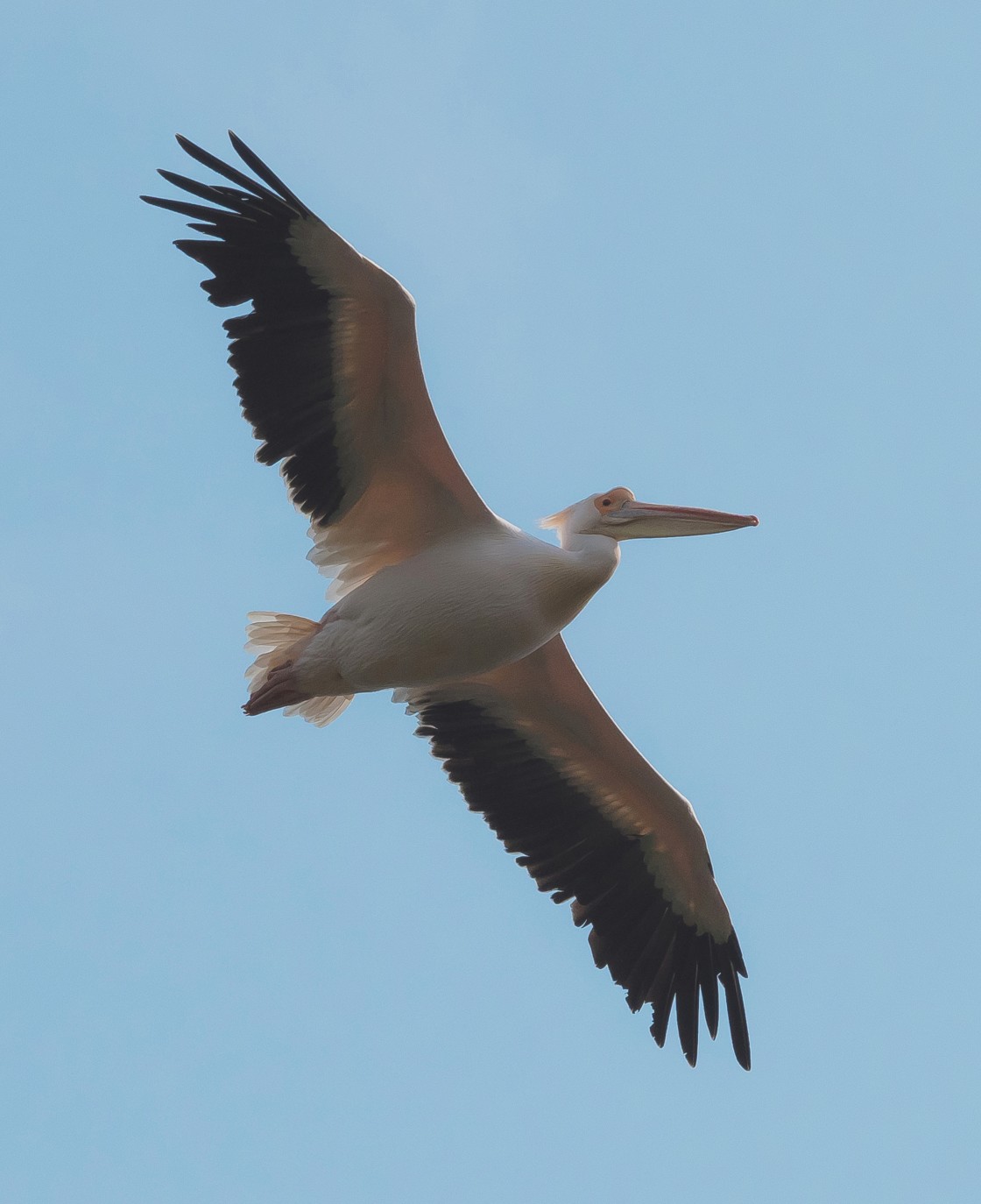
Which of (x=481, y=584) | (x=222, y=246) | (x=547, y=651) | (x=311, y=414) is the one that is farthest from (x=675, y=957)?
(x=222, y=246)

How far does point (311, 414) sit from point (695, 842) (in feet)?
10.5

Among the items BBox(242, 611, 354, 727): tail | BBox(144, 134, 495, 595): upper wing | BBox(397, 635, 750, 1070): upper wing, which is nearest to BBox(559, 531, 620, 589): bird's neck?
BBox(144, 134, 495, 595): upper wing

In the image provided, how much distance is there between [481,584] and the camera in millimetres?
8680

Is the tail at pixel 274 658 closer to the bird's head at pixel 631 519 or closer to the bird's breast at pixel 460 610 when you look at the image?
the bird's breast at pixel 460 610

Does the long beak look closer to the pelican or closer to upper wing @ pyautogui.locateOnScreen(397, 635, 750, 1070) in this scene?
the pelican

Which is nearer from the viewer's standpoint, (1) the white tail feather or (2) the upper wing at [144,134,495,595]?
(2) the upper wing at [144,134,495,595]

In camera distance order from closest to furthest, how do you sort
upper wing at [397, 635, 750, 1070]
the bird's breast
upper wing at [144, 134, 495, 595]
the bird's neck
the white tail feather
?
upper wing at [144, 134, 495, 595], the bird's breast, the bird's neck, the white tail feather, upper wing at [397, 635, 750, 1070]

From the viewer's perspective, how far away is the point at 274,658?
29.8 feet

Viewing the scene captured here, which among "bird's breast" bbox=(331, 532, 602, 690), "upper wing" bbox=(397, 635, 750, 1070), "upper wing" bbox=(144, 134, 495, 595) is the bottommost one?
"upper wing" bbox=(397, 635, 750, 1070)

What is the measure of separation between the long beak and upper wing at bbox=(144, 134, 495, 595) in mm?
752

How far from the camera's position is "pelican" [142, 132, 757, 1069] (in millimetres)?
8406

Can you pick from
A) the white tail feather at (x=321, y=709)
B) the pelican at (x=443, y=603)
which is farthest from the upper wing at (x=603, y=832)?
the white tail feather at (x=321, y=709)

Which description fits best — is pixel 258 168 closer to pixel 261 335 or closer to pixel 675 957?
pixel 261 335

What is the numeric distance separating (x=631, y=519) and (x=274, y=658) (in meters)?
1.97
